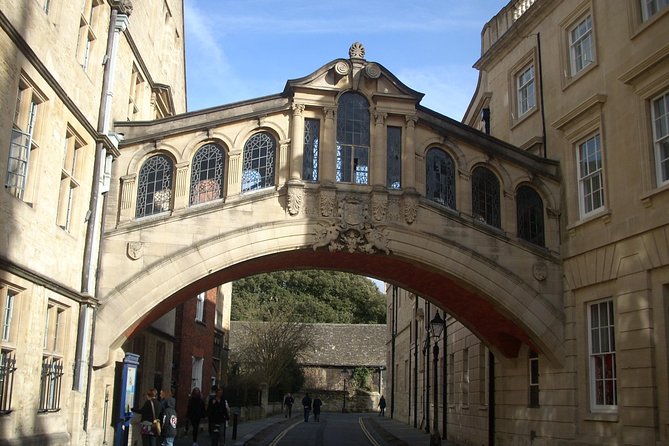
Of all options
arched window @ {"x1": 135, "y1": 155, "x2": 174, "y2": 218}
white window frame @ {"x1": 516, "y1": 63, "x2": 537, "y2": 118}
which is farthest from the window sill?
arched window @ {"x1": 135, "y1": 155, "x2": 174, "y2": 218}

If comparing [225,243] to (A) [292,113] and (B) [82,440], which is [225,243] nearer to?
(A) [292,113]

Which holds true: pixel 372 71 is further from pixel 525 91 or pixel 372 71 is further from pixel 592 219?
pixel 592 219

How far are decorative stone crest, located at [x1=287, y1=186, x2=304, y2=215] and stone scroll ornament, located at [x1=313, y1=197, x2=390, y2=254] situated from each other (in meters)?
0.67

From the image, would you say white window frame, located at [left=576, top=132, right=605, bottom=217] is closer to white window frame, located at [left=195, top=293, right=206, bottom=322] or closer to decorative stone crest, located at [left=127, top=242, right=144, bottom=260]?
decorative stone crest, located at [left=127, top=242, right=144, bottom=260]

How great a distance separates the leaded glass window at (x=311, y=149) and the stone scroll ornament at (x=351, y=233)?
1.00 m

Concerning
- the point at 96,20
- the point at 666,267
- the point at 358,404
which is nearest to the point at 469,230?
the point at 666,267

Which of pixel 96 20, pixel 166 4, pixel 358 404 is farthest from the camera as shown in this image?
pixel 358 404

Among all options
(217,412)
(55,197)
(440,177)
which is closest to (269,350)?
(217,412)

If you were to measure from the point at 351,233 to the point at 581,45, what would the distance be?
709 centimetres

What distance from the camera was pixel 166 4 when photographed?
871 inches

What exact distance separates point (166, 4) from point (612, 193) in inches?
561

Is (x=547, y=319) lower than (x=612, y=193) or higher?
lower

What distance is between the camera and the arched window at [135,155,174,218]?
16.3 meters

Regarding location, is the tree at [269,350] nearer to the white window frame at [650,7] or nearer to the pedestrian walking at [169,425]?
the pedestrian walking at [169,425]
